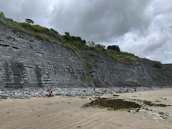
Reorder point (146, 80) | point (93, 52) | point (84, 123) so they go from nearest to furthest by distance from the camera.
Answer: point (84, 123), point (93, 52), point (146, 80)

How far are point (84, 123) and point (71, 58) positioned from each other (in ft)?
114

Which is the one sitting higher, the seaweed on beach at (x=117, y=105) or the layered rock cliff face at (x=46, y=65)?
the layered rock cliff face at (x=46, y=65)

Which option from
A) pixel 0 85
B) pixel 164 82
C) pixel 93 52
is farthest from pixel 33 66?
pixel 164 82

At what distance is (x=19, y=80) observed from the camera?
26703 mm

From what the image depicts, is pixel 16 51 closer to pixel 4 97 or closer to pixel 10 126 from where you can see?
pixel 4 97

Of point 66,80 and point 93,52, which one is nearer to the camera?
point 66,80

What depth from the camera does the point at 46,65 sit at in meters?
33.8

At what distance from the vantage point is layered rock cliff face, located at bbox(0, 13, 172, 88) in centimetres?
2691

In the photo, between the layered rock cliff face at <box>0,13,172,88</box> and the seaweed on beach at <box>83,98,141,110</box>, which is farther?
the layered rock cliff face at <box>0,13,172,88</box>

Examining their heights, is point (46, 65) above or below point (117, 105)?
above

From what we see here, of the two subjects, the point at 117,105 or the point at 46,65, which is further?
the point at 46,65

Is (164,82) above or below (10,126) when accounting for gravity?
above

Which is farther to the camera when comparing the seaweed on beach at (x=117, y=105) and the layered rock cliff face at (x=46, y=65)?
the layered rock cliff face at (x=46, y=65)

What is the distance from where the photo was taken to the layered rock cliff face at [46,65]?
26906 mm
